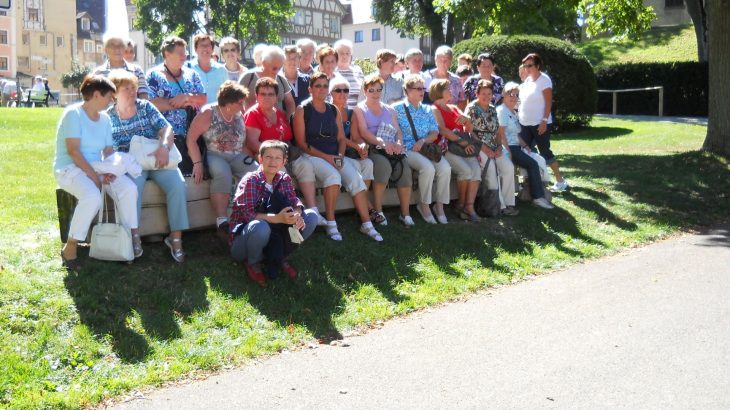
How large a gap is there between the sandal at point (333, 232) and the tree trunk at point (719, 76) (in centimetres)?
900

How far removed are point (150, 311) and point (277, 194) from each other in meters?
1.49

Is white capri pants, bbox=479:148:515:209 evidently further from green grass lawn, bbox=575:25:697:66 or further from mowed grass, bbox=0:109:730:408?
green grass lawn, bbox=575:25:697:66

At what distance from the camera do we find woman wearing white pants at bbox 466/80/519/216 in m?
10.3

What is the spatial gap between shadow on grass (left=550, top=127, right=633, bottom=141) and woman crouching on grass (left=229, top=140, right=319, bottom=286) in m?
14.1

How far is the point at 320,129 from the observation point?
8477mm

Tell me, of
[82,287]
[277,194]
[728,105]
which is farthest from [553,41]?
[82,287]

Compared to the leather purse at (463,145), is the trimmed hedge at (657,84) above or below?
above

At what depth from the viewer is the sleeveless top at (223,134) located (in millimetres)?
7867

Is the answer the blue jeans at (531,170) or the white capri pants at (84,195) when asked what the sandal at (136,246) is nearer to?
the white capri pants at (84,195)

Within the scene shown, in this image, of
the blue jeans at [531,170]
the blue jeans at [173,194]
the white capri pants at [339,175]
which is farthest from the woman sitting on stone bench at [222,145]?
the blue jeans at [531,170]

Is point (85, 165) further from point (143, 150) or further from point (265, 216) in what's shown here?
point (265, 216)

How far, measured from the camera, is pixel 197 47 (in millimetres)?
9000

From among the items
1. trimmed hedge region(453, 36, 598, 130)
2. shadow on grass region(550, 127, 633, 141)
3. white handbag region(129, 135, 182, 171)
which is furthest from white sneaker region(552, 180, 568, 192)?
trimmed hedge region(453, 36, 598, 130)

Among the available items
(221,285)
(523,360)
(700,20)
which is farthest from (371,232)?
(700,20)
